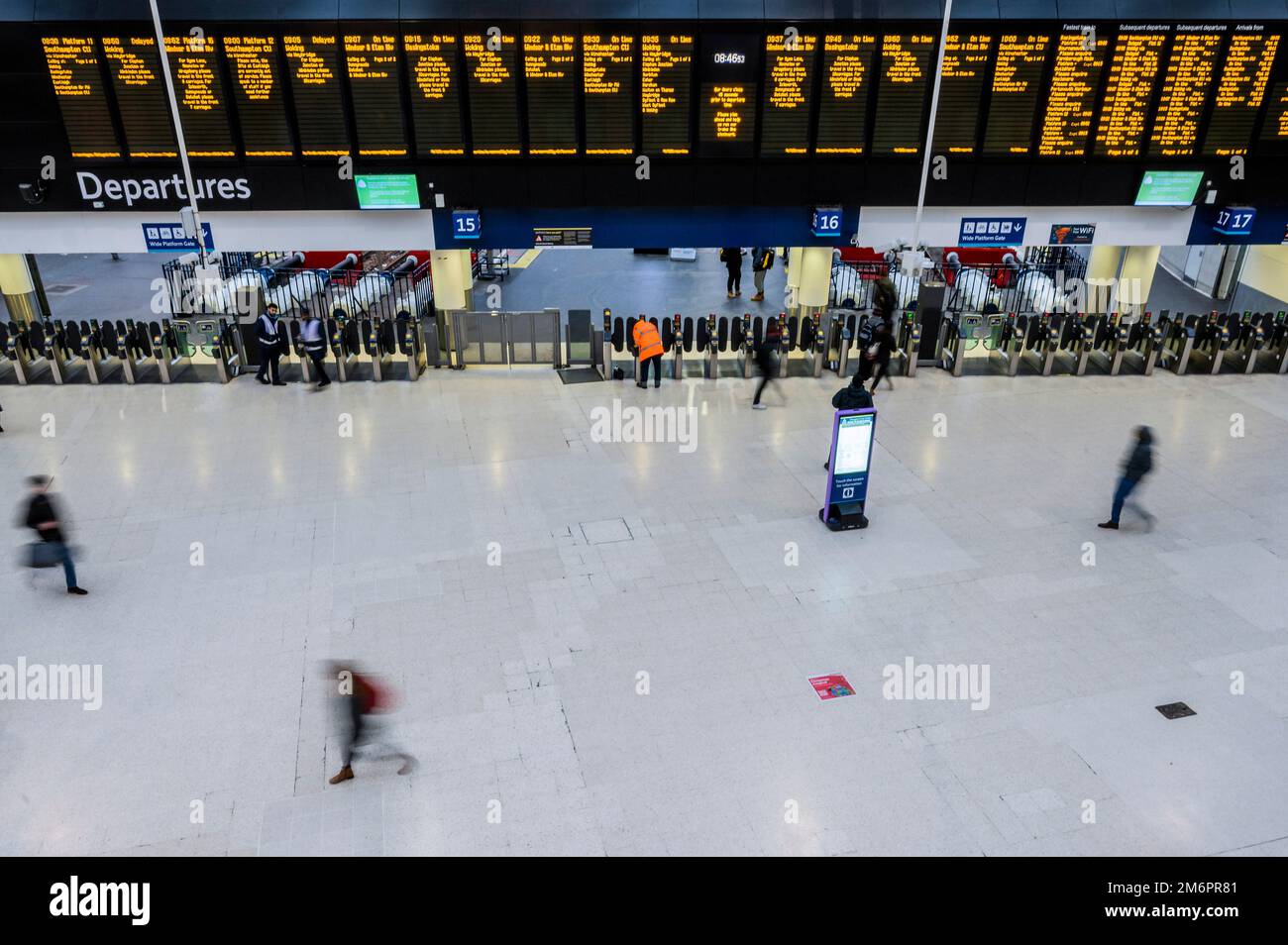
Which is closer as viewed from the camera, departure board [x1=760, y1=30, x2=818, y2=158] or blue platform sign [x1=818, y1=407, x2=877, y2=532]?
blue platform sign [x1=818, y1=407, x2=877, y2=532]

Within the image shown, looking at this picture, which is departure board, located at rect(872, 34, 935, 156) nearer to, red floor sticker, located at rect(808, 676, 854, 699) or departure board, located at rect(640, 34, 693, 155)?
departure board, located at rect(640, 34, 693, 155)

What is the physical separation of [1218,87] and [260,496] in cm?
1415

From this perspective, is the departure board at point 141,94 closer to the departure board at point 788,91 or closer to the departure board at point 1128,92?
the departure board at point 788,91

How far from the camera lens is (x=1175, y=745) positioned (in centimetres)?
673

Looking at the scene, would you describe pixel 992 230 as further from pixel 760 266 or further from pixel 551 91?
pixel 551 91

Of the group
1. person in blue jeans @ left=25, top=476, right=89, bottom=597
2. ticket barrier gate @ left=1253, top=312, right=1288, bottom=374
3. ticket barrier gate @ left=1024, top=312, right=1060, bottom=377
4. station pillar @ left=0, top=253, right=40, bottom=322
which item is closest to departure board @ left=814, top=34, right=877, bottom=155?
ticket barrier gate @ left=1024, top=312, right=1060, bottom=377

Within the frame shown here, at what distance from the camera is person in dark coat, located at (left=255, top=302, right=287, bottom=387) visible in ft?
42.8

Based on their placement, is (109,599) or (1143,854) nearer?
(1143,854)

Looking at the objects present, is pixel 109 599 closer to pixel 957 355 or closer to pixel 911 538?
pixel 911 538

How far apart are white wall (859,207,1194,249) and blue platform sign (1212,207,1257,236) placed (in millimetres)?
438

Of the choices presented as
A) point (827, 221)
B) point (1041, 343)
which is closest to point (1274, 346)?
point (1041, 343)

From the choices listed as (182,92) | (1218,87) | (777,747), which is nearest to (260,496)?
(182,92)

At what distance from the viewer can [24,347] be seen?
1350 cm

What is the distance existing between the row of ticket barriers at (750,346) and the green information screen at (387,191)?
11.2ft
